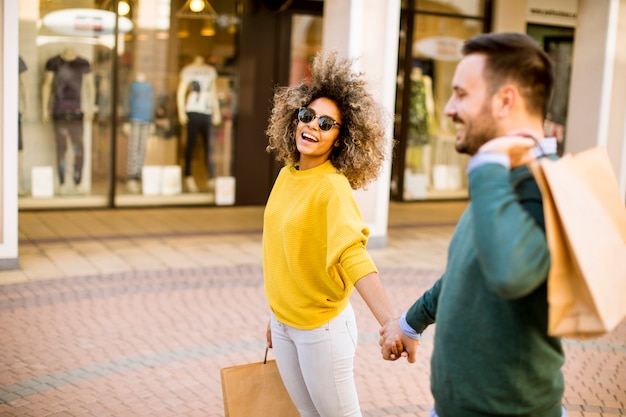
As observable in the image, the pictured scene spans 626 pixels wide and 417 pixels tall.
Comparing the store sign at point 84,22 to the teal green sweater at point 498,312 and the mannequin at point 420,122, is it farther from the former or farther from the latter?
the teal green sweater at point 498,312

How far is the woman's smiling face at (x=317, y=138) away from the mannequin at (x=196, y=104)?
9.42 meters

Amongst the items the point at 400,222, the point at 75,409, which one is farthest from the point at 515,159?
the point at 400,222

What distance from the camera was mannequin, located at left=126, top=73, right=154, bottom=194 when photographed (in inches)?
481

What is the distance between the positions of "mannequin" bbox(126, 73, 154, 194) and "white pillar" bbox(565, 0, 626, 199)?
600cm

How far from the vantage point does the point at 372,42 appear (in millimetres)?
9734

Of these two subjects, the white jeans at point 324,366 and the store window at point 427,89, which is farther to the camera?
the store window at point 427,89

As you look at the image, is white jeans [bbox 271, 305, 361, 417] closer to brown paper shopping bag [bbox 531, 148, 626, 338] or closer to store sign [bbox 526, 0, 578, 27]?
brown paper shopping bag [bbox 531, 148, 626, 338]

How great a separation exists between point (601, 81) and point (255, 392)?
8726 millimetres

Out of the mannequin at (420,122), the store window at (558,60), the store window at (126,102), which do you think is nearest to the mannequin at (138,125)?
the store window at (126,102)

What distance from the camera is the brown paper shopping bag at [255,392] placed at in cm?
328

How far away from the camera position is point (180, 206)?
41.3 feet

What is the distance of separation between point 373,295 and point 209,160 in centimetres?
1011

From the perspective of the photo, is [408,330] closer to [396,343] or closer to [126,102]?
[396,343]

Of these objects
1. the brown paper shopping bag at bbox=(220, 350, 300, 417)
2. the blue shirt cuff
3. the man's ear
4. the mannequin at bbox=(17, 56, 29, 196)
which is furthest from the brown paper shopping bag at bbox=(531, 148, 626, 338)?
the mannequin at bbox=(17, 56, 29, 196)
